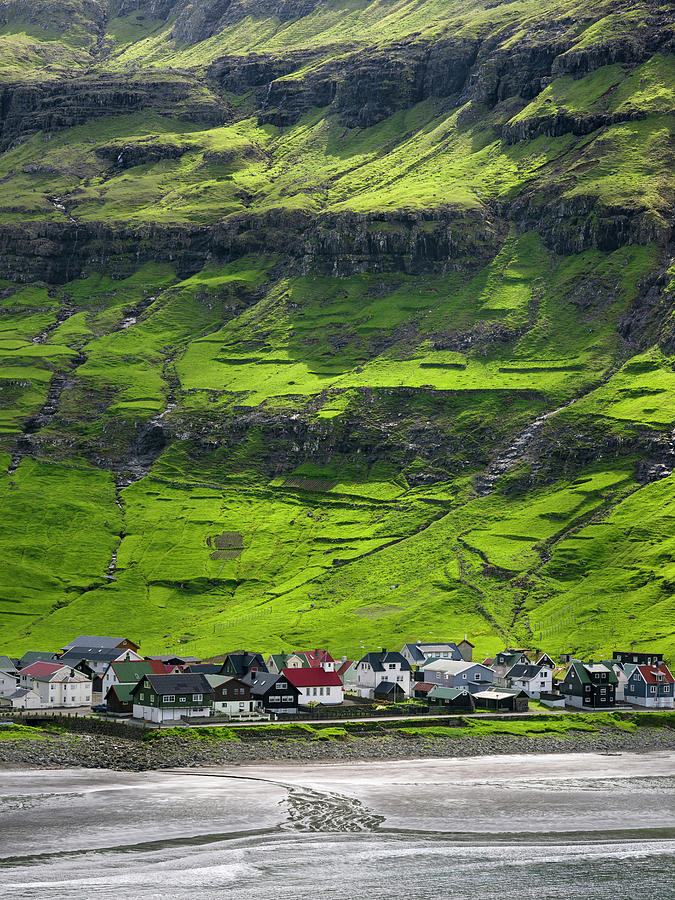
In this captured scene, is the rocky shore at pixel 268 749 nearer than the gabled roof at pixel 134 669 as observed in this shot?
Yes

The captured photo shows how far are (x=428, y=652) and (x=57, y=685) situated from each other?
2554 inches

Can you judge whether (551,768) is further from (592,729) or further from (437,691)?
(437,691)

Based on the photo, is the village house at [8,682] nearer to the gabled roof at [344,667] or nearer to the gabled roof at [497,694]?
the gabled roof at [344,667]

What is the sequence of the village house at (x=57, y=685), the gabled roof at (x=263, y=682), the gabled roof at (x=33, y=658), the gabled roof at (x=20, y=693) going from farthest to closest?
1. the gabled roof at (x=33, y=658)
2. the village house at (x=57, y=685)
3. the gabled roof at (x=20, y=693)
4. the gabled roof at (x=263, y=682)

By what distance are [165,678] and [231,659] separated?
2737 centimetres

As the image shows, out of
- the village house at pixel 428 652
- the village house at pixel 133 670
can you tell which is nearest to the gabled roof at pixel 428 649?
the village house at pixel 428 652

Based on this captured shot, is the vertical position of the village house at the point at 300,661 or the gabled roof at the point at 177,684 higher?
the village house at the point at 300,661

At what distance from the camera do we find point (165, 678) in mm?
143000

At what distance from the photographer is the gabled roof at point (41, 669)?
539ft

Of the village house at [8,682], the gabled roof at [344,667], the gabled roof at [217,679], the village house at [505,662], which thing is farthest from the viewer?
the gabled roof at [344,667]

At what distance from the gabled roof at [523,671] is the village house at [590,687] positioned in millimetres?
4631

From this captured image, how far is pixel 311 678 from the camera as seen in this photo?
160875 millimetres

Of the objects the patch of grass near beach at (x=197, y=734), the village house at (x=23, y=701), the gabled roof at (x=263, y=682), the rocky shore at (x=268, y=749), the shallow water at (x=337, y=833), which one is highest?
the gabled roof at (x=263, y=682)

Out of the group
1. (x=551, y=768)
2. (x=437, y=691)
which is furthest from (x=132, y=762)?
(x=437, y=691)
